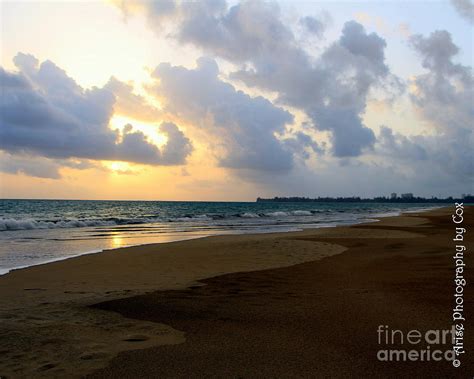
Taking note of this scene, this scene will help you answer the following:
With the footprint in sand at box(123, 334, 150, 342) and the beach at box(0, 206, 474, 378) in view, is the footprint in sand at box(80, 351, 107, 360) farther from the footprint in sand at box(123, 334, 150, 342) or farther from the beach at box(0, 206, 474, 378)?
the footprint in sand at box(123, 334, 150, 342)

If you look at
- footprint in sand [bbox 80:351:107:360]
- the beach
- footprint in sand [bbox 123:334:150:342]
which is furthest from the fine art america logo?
footprint in sand [bbox 80:351:107:360]

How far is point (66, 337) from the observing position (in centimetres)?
592

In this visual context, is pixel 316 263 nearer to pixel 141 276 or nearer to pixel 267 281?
pixel 267 281

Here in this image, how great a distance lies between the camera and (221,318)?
22.6 ft

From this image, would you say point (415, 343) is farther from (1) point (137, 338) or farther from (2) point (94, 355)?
(2) point (94, 355)

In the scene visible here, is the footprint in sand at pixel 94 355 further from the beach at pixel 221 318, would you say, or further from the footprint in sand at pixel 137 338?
the footprint in sand at pixel 137 338

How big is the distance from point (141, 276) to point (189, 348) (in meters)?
6.76

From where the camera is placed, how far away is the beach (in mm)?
4898

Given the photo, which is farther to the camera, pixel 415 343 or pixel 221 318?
pixel 221 318

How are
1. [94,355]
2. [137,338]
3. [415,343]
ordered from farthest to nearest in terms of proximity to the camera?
1. [137,338]
2. [415,343]
3. [94,355]

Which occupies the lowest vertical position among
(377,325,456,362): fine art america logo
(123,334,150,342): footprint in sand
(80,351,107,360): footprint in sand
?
(123,334,150,342): footprint in sand

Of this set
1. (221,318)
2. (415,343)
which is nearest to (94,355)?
(221,318)

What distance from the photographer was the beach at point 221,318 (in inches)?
193

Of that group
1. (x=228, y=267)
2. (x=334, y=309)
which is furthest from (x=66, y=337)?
(x=228, y=267)
